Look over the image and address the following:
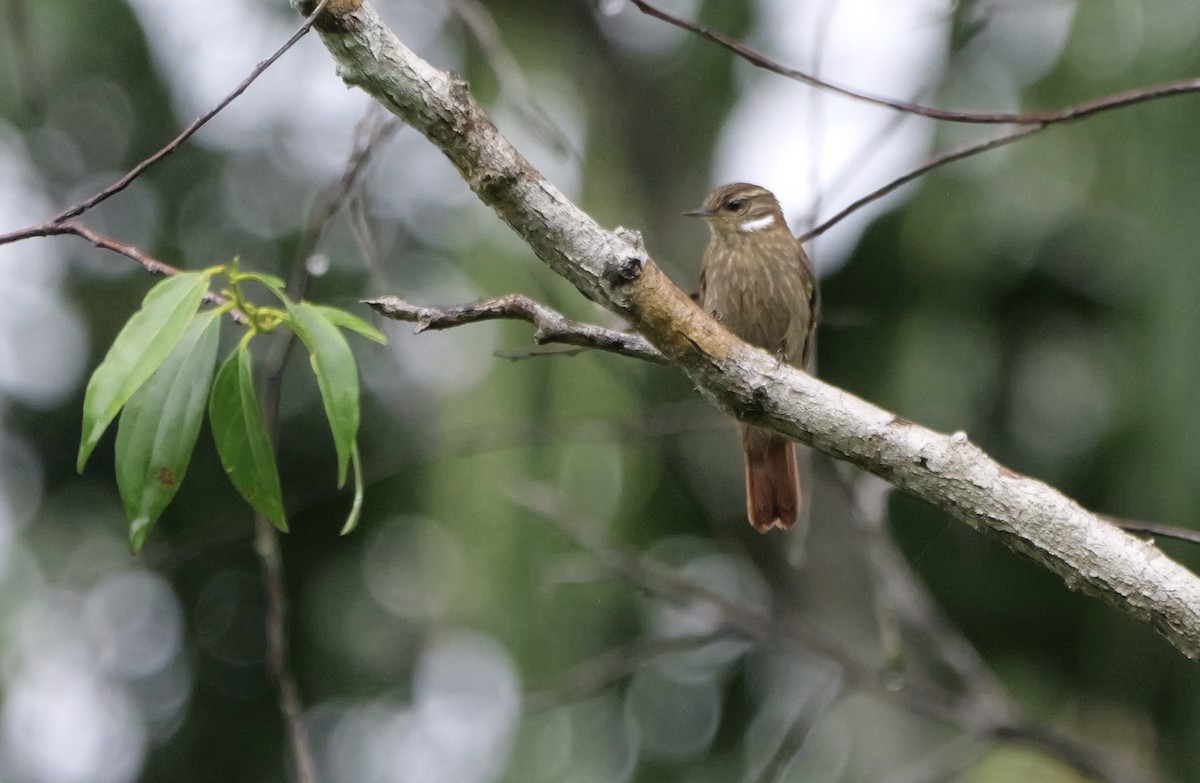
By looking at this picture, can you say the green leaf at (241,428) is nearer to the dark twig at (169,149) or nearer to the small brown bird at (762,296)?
the dark twig at (169,149)

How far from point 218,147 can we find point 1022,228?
4.12m

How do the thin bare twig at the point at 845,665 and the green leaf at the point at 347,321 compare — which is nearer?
the green leaf at the point at 347,321

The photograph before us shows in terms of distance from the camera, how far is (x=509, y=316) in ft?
8.72

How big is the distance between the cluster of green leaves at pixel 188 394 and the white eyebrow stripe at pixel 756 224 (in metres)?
2.94

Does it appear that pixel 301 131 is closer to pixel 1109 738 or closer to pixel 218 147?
pixel 218 147

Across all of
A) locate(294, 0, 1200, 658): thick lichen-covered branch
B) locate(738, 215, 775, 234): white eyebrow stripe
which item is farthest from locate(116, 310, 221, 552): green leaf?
locate(738, 215, 775, 234): white eyebrow stripe

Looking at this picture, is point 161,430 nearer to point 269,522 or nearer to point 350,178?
point 269,522

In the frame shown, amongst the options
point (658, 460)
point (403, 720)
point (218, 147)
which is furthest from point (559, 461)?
point (218, 147)

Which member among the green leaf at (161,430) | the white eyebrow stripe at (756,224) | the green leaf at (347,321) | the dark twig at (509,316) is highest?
the white eyebrow stripe at (756,224)

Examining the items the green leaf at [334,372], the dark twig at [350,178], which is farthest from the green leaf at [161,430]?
the dark twig at [350,178]

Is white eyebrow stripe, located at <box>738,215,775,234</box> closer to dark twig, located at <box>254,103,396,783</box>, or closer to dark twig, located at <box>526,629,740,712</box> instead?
dark twig, located at <box>526,629,740,712</box>

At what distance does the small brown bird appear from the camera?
4.46 meters

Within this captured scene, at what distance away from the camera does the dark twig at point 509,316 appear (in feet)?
8.39

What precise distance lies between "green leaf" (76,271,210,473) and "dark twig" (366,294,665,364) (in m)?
0.41
